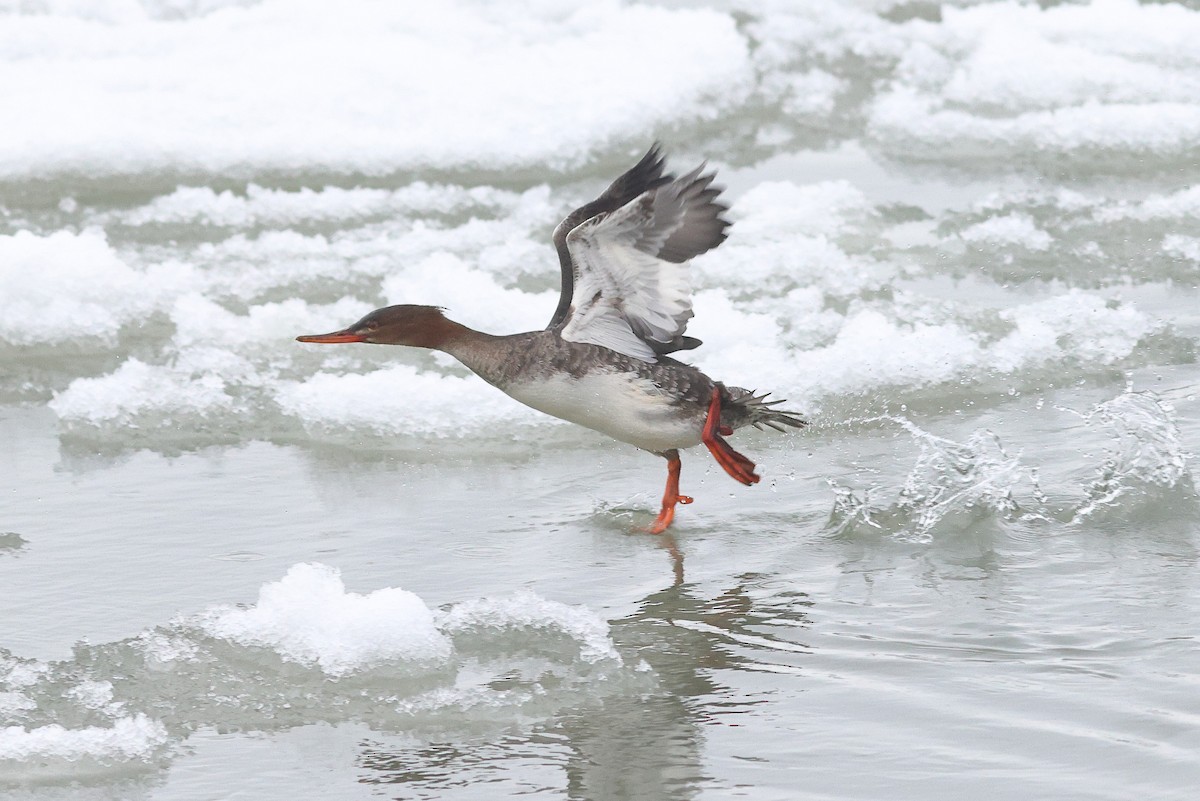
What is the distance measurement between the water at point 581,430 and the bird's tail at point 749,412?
8.1 inches

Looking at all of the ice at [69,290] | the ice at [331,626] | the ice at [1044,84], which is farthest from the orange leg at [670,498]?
the ice at [1044,84]

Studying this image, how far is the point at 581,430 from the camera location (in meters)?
7.16

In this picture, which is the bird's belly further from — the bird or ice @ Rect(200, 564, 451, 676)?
ice @ Rect(200, 564, 451, 676)

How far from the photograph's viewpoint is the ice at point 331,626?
447 cm

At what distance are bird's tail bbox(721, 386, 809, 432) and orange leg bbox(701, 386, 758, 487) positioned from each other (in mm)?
166

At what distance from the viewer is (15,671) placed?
4.41 meters

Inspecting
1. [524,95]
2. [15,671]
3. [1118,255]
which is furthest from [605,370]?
[524,95]

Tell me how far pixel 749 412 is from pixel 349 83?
716cm

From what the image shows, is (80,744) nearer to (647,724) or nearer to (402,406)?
(647,724)

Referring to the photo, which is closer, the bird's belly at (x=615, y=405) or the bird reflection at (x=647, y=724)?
the bird reflection at (x=647, y=724)

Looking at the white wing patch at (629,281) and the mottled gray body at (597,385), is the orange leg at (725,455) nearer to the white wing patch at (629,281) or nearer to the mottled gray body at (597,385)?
the mottled gray body at (597,385)

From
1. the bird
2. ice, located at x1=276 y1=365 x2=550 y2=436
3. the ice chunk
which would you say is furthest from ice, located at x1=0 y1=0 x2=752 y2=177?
the ice chunk

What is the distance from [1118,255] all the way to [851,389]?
2.64 meters

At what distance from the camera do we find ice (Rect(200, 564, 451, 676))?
447cm
